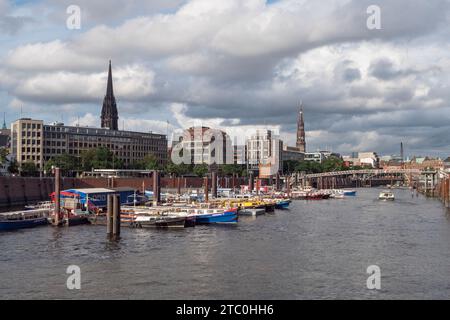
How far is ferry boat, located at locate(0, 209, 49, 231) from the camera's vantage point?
225ft

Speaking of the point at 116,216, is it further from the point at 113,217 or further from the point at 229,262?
the point at 229,262

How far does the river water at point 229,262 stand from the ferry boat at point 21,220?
241cm

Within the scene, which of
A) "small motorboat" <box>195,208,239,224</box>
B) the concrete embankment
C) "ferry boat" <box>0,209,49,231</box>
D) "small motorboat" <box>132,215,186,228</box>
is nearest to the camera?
"ferry boat" <box>0,209,49,231</box>

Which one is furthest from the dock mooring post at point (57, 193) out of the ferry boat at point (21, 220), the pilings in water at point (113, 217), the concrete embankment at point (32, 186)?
the concrete embankment at point (32, 186)

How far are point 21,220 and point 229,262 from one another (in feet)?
111

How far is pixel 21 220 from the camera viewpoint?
7038 cm

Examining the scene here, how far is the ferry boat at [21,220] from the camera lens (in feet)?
225

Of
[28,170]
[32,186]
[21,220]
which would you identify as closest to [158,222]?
[21,220]

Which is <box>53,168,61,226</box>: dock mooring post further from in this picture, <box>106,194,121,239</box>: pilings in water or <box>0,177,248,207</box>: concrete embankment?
<box>0,177,248,207</box>: concrete embankment

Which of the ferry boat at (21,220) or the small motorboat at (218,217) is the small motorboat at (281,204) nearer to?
the small motorboat at (218,217)

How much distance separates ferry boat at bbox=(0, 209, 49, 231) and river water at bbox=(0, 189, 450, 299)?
2411 millimetres

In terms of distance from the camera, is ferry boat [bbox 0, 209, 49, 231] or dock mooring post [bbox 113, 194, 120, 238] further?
ferry boat [bbox 0, 209, 49, 231]

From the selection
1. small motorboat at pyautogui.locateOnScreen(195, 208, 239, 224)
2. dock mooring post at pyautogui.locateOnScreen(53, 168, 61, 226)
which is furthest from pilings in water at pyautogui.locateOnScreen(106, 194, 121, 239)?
small motorboat at pyautogui.locateOnScreen(195, 208, 239, 224)
